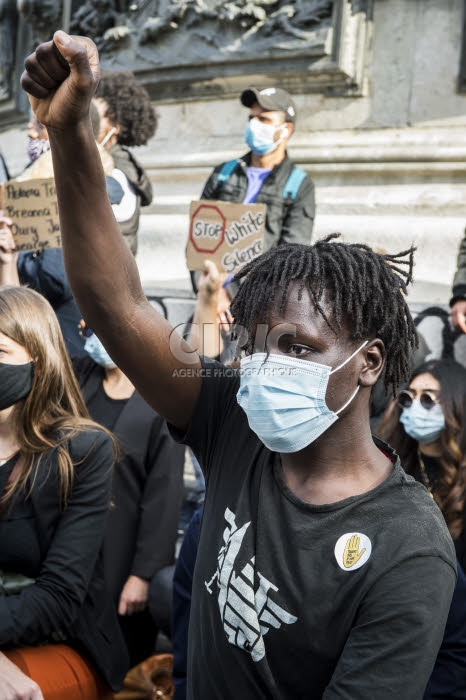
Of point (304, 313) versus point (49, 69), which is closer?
point (49, 69)

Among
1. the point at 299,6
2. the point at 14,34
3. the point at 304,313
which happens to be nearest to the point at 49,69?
the point at 304,313

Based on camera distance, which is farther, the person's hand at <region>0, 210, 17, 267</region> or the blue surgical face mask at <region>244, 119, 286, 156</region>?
the blue surgical face mask at <region>244, 119, 286, 156</region>

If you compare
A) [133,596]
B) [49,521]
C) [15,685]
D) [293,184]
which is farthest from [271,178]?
[15,685]

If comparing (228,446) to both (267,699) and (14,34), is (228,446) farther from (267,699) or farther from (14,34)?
(14,34)

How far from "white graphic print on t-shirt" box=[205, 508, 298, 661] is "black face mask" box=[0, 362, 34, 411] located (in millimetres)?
1443

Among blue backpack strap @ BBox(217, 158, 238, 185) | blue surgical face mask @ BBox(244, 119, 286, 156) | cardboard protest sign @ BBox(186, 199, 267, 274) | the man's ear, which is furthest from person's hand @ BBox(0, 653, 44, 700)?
blue surgical face mask @ BBox(244, 119, 286, 156)

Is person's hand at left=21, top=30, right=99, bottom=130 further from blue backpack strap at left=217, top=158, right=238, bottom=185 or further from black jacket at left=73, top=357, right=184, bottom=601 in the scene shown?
blue backpack strap at left=217, top=158, right=238, bottom=185

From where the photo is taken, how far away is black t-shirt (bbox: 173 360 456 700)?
1.54 metres

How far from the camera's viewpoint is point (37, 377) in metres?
3.07

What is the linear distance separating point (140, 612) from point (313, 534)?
2481 millimetres

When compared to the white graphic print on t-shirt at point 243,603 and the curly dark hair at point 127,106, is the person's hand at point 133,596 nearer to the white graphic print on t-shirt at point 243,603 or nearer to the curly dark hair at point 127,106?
the white graphic print on t-shirt at point 243,603

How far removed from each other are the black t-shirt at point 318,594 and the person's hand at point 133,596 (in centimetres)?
212

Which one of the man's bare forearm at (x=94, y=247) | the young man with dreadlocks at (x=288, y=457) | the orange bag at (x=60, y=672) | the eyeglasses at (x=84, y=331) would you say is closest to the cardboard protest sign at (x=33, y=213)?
the eyeglasses at (x=84, y=331)

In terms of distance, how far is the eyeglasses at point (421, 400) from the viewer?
3916 mm
